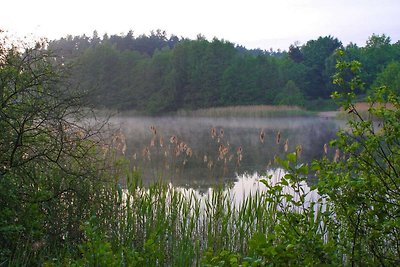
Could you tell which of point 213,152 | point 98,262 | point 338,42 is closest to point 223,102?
point 338,42

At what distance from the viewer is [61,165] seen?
18.9ft

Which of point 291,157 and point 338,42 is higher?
point 338,42

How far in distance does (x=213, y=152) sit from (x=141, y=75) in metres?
39.9

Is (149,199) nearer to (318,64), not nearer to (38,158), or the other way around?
(38,158)

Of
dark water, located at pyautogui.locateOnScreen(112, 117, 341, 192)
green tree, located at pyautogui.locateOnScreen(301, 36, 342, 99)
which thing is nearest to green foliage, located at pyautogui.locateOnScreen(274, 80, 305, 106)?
green tree, located at pyautogui.locateOnScreen(301, 36, 342, 99)

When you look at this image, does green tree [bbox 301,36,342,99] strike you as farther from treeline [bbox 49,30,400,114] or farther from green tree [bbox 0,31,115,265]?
green tree [bbox 0,31,115,265]

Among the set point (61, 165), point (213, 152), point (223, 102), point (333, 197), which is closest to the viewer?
point (333, 197)

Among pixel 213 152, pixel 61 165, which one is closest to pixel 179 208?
pixel 61 165

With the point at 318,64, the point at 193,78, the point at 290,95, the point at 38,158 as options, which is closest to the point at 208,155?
the point at 38,158

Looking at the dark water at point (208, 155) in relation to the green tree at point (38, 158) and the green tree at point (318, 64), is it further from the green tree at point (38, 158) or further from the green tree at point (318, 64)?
the green tree at point (318, 64)

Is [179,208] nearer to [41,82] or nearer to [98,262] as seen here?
[41,82]

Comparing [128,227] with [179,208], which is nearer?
[128,227]

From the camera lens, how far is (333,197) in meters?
2.96

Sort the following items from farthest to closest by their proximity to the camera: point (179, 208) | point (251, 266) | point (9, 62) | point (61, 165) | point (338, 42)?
point (338, 42)
point (179, 208)
point (61, 165)
point (9, 62)
point (251, 266)
